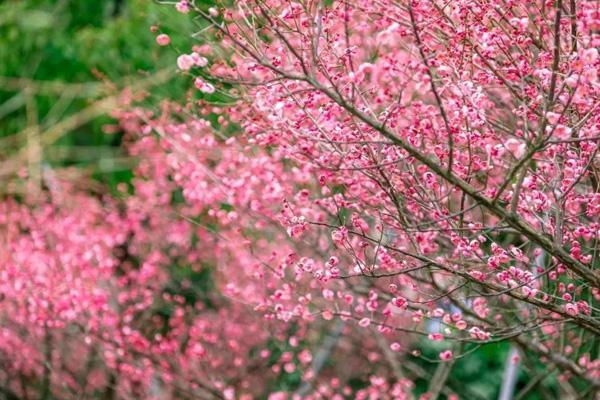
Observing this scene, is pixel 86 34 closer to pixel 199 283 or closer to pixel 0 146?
pixel 0 146

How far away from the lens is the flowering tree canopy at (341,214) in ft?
10.2

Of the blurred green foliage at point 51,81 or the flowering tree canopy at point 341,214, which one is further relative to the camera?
the blurred green foliage at point 51,81

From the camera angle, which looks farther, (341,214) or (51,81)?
(51,81)

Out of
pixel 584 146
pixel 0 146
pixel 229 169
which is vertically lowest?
pixel 0 146

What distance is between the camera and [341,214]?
4973 millimetres

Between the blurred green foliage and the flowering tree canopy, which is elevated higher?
the flowering tree canopy

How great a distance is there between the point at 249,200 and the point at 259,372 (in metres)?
4.21

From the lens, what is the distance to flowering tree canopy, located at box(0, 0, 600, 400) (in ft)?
10.2

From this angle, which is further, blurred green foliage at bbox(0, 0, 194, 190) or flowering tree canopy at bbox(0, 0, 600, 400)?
blurred green foliage at bbox(0, 0, 194, 190)

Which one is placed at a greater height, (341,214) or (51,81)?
(341,214)

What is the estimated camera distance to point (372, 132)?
136 inches

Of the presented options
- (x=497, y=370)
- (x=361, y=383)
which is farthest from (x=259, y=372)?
(x=497, y=370)

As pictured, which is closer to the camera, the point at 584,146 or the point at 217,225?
the point at 584,146

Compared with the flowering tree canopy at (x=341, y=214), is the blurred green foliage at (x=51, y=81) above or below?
below
